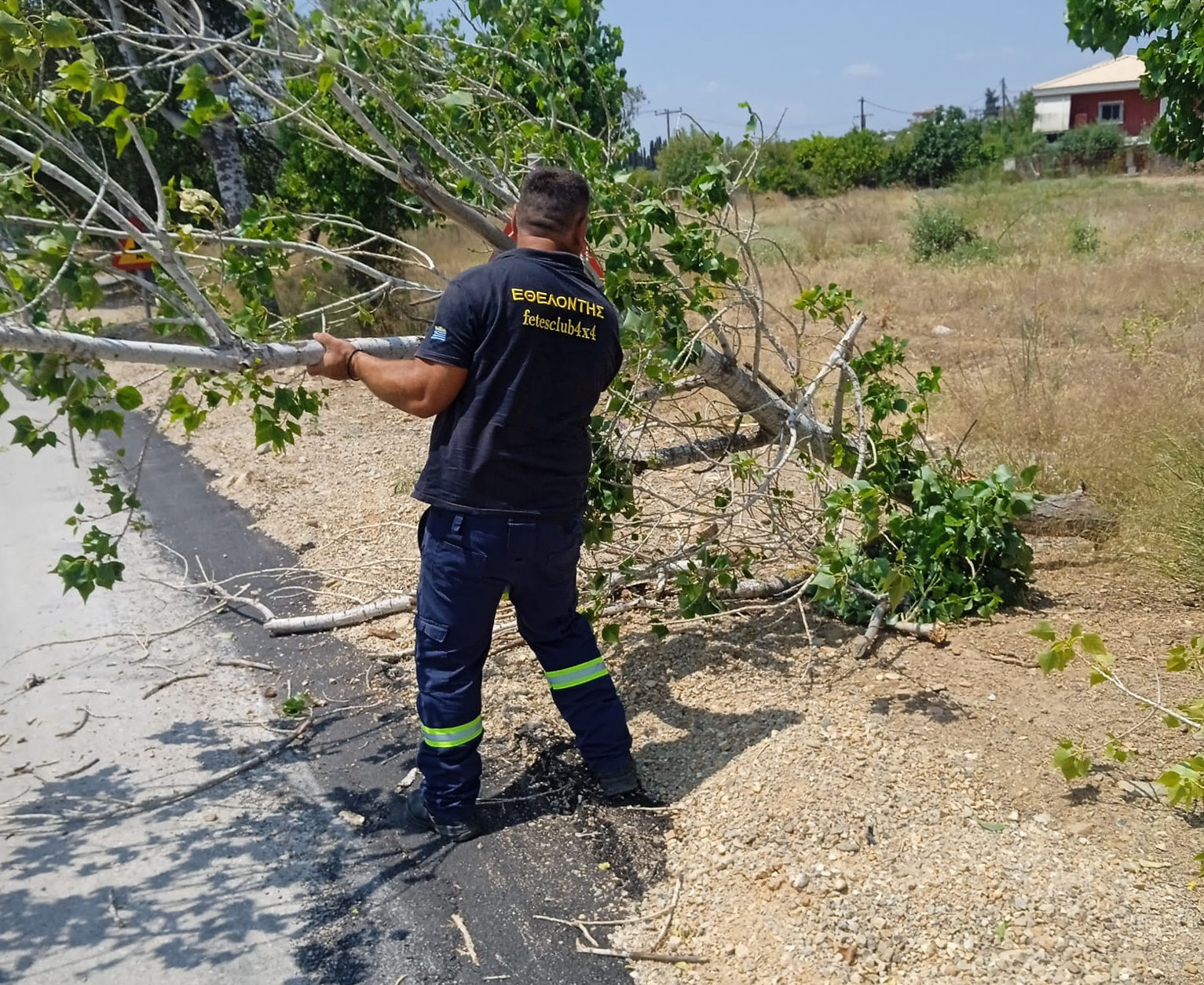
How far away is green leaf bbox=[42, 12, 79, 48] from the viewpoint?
2752 mm

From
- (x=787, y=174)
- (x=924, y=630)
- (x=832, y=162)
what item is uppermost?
(x=832, y=162)

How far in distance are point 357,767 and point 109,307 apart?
19340mm

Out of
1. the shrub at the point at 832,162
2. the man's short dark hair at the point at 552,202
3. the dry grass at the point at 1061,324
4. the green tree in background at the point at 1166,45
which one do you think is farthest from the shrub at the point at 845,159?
the man's short dark hair at the point at 552,202

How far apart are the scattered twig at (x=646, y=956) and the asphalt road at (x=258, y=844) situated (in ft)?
0.11

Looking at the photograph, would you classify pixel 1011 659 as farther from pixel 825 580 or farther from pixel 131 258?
pixel 131 258

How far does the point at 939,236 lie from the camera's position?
16047mm

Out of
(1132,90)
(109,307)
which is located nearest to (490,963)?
(109,307)

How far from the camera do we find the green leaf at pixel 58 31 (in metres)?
2.75

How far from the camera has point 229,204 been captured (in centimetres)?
1153

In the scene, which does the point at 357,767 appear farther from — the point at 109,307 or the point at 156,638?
the point at 109,307

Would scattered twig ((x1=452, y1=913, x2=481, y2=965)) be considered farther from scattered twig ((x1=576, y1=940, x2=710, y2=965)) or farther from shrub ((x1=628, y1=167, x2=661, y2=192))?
shrub ((x1=628, y1=167, x2=661, y2=192))

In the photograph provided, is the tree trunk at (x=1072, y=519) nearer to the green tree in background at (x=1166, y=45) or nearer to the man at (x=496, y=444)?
the green tree in background at (x=1166, y=45)

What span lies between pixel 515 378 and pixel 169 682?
246cm

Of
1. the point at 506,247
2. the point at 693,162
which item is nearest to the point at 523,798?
the point at 506,247
